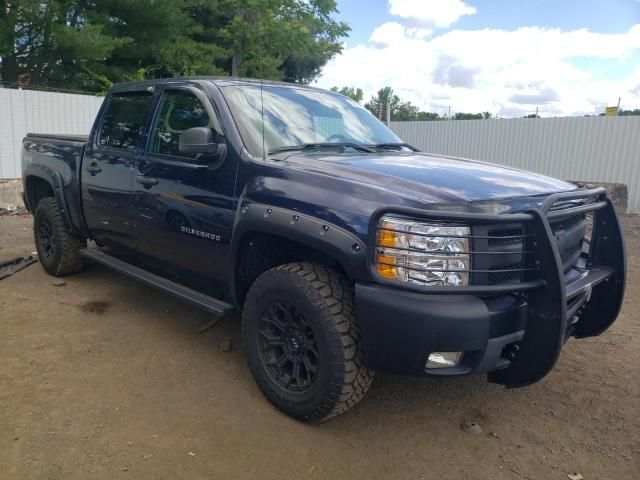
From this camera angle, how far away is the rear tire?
5215mm

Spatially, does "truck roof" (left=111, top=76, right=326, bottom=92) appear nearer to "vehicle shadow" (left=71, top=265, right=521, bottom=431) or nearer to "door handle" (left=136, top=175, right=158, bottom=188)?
"door handle" (left=136, top=175, right=158, bottom=188)

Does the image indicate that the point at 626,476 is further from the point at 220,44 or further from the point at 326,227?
the point at 220,44

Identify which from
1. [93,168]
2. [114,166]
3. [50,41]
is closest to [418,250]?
[114,166]

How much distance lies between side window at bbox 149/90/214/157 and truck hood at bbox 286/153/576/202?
0.92 meters

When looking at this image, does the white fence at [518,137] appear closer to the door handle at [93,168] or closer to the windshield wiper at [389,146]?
the door handle at [93,168]

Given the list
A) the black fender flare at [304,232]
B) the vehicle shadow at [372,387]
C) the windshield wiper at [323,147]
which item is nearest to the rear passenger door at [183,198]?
the black fender flare at [304,232]

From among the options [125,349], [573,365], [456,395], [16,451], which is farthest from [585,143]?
[16,451]

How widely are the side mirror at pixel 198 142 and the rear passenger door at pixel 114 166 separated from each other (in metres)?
0.99

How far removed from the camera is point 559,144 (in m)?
13.2

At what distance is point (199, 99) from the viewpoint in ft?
12.0

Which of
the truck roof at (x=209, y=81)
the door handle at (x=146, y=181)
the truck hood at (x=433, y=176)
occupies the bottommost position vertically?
the door handle at (x=146, y=181)

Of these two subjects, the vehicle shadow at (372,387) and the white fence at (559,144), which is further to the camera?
the white fence at (559,144)

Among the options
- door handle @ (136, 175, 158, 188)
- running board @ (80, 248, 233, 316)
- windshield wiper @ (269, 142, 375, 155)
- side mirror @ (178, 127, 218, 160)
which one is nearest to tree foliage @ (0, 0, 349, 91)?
running board @ (80, 248, 233, 316)

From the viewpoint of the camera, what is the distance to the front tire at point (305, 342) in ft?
8.73
